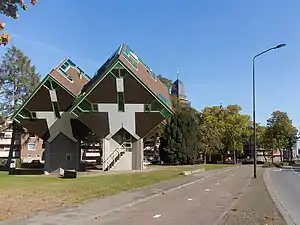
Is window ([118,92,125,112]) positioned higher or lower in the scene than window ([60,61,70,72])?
lower

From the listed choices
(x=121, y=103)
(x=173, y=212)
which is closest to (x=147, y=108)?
(x=121, y=103)

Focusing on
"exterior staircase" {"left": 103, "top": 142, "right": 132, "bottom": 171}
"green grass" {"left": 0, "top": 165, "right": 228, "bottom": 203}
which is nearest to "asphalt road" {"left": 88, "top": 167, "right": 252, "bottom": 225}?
"green grass" {"left": 0, "top": 165, "right": 228, "bottom": 203}

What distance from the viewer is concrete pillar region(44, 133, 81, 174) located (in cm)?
4550

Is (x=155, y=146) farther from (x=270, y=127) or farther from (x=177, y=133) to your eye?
(x=270, y=127)

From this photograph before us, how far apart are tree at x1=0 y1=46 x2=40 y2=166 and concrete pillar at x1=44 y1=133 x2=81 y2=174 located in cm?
1480

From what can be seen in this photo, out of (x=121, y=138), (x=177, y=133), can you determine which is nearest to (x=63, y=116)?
(x=121, y=138)

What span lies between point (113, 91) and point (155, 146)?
1639 inches

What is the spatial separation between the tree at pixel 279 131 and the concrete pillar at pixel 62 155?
204ft

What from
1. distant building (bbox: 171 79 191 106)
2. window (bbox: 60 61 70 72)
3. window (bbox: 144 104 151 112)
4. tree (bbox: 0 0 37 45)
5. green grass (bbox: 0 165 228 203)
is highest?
distant building (bbox: 171 79 191 106)

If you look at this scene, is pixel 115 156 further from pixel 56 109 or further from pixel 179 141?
pixel 179 141

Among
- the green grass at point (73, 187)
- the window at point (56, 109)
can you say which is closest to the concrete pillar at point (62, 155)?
the window at point (56, 109)

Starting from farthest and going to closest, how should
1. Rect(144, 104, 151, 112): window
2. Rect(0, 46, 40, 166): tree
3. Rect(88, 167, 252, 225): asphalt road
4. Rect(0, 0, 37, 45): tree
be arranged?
Rect(0, 46, 40, 166): tree, Rect(144, 104, 151, 112): window, Rect(88, 167, 252, 225): asphalt road, Rect(0, 0, 37, 45): tree

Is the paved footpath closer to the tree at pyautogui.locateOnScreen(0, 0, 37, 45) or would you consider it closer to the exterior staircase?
the tree at pyautogui.locateOnScreen(0, 0, 37, 45)

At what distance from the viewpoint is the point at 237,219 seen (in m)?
12.4
